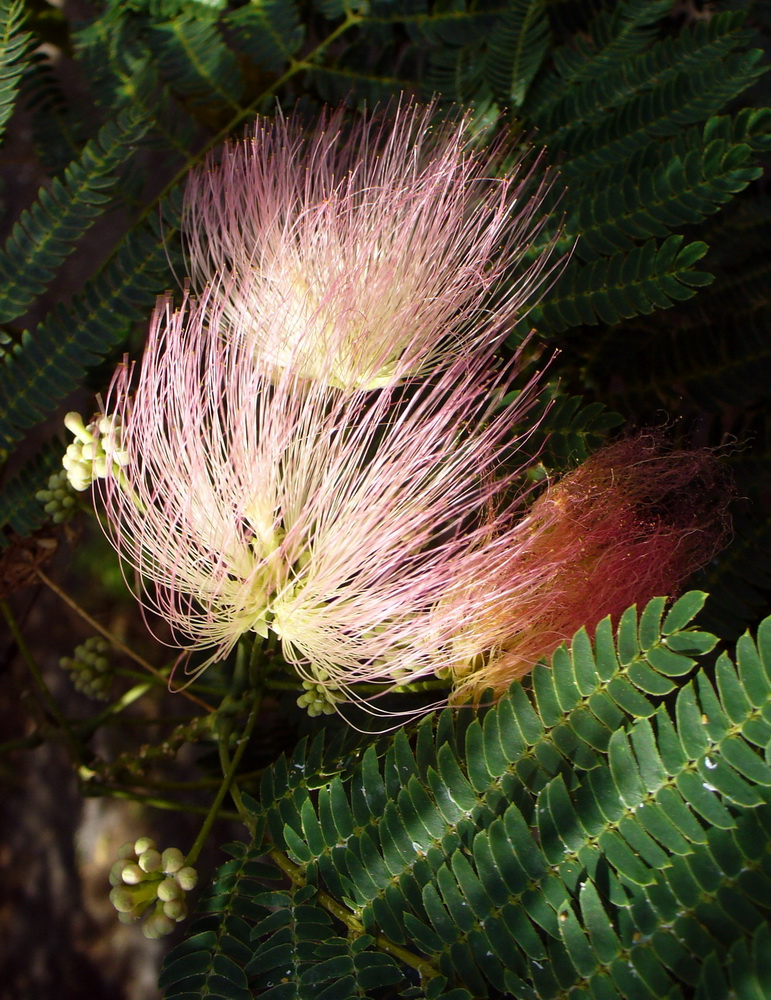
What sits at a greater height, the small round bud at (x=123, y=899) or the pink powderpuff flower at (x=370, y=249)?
the pink powderpuff flower at (x=370, y=249)

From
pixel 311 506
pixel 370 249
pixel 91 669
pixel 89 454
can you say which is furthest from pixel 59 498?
pixel 370 249

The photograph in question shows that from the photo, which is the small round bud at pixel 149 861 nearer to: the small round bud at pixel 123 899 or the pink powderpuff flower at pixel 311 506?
the small round bud at pixel 123 899

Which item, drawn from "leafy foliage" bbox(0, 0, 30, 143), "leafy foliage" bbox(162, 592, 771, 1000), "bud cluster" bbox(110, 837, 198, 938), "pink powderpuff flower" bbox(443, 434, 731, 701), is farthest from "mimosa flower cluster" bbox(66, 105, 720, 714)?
"leafy foliage" bbox(0, 0, 30, 143)

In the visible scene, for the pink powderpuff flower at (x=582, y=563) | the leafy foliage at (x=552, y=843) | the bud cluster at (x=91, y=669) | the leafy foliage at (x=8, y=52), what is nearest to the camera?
the leafy foliage at (x=552, y=843)

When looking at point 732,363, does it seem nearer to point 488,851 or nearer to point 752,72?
point 752,72

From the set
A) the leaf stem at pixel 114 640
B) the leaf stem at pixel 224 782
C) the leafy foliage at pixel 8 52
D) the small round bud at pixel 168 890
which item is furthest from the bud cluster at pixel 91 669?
the leafy foliage at pixel 8 52

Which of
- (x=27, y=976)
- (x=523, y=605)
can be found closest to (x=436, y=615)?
(x=523, y=605)

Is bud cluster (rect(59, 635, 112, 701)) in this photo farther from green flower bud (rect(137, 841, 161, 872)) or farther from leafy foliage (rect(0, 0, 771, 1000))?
green flower bud (rect(137, 841, 161, 872))
